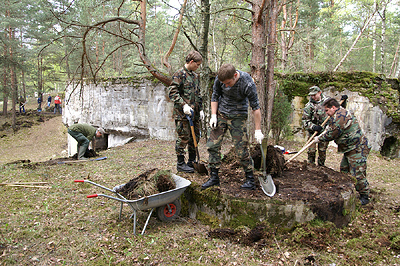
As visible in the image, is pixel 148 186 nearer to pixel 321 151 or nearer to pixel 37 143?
pixel 321 151

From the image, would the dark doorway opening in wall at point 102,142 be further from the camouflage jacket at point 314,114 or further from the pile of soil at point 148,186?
the camouflage jacket at point 314,114

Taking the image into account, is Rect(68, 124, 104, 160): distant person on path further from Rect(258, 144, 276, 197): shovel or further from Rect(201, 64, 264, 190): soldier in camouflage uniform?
Rect(258, 144, 276, 197): shovel

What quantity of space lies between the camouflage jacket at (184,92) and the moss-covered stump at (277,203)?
1.10m

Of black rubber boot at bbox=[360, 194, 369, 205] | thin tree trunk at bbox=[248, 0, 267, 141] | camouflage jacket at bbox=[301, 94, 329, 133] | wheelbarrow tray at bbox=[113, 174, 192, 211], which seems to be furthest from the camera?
thin tree trunk at bbox=[248, 0, 267, 141]

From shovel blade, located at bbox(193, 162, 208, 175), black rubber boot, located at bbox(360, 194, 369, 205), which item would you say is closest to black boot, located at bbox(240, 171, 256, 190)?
shovel blade, located at bbox(193, 162, 208, 175)

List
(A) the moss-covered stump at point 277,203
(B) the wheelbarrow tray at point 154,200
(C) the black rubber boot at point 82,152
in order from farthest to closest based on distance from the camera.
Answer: (C) the black rubber boot at point 82,152
(A) the moss-covered stump at point 277,203
(B) the wheelbarrow tray at point 154,200

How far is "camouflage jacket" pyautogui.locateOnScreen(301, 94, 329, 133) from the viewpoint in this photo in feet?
16.9

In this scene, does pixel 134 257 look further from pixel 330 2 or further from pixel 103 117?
pixel 330 2

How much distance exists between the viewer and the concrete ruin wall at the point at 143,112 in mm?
8234

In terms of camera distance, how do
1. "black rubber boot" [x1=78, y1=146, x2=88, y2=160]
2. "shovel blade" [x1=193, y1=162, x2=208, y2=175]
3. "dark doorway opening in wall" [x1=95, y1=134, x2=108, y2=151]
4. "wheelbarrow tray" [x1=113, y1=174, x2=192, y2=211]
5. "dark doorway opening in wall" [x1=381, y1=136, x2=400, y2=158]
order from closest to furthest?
1. "wheelbarrow tray" [x1=113, y1=174, x2=192, y2=211]
2. "shovel blade" [x1=193, y1=162, x2=208, y2=175]
3. "black rubber boot" [x1=78, y1=146, x2=88, y2=160]
4. "dark doorway opening in wall" [x1=381, y1=136, x2=400, y2=158]
5. "dark doorway opening in wall" [x1=95, y1=134, x2=108, y2=151]

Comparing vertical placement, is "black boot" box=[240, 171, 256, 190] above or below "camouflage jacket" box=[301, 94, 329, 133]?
below

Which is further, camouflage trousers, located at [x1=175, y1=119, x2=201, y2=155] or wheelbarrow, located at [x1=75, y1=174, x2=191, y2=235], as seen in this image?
camouflage trousers, located at [x1=175, y1=119, x2=201, y2=155]

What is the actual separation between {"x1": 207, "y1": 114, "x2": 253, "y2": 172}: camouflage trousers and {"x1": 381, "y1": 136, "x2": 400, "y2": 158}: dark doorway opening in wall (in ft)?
25.3

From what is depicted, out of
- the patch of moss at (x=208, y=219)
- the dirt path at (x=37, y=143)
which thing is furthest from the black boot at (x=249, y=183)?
the dirt path at (x=37, y=143)
